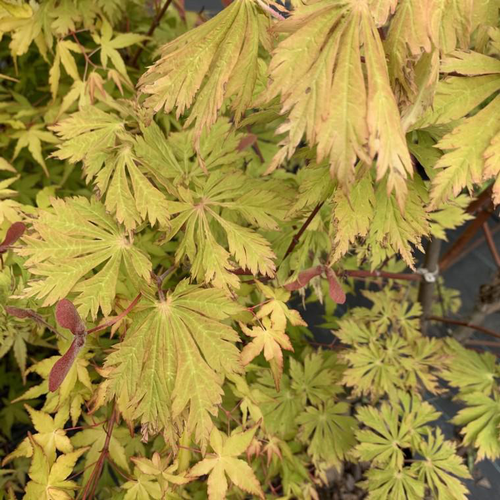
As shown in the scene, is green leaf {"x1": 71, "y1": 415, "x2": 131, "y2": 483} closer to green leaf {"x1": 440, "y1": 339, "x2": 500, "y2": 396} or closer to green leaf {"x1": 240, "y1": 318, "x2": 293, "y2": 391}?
green leaf {"x1": 240, "y1": 318, "x2": 293, "y2": 391}

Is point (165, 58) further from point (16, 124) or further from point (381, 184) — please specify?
point (16, 124)

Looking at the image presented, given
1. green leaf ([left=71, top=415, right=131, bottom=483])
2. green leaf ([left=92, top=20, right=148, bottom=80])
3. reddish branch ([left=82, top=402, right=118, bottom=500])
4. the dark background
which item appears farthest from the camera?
the dark background

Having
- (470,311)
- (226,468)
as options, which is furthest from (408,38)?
(470,311)

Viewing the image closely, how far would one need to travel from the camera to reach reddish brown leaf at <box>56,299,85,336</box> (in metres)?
0.68

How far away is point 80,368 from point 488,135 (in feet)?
2.66

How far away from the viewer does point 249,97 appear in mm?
748

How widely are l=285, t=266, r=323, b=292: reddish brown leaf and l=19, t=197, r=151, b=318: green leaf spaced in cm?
26

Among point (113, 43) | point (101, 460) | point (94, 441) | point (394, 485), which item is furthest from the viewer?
point (113, 43)

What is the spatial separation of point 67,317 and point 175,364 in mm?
201

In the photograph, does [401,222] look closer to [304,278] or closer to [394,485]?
[304,278]

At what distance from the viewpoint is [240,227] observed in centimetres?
93

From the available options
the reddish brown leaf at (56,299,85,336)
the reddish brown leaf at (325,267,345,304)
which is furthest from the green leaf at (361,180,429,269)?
the reddish brown leaf at (56,299,85,336)

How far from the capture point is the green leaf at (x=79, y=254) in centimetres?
80

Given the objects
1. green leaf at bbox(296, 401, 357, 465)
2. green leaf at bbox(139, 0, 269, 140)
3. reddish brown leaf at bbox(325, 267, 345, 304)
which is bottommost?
green leaf at bbox(296, 401, 357, 465)
